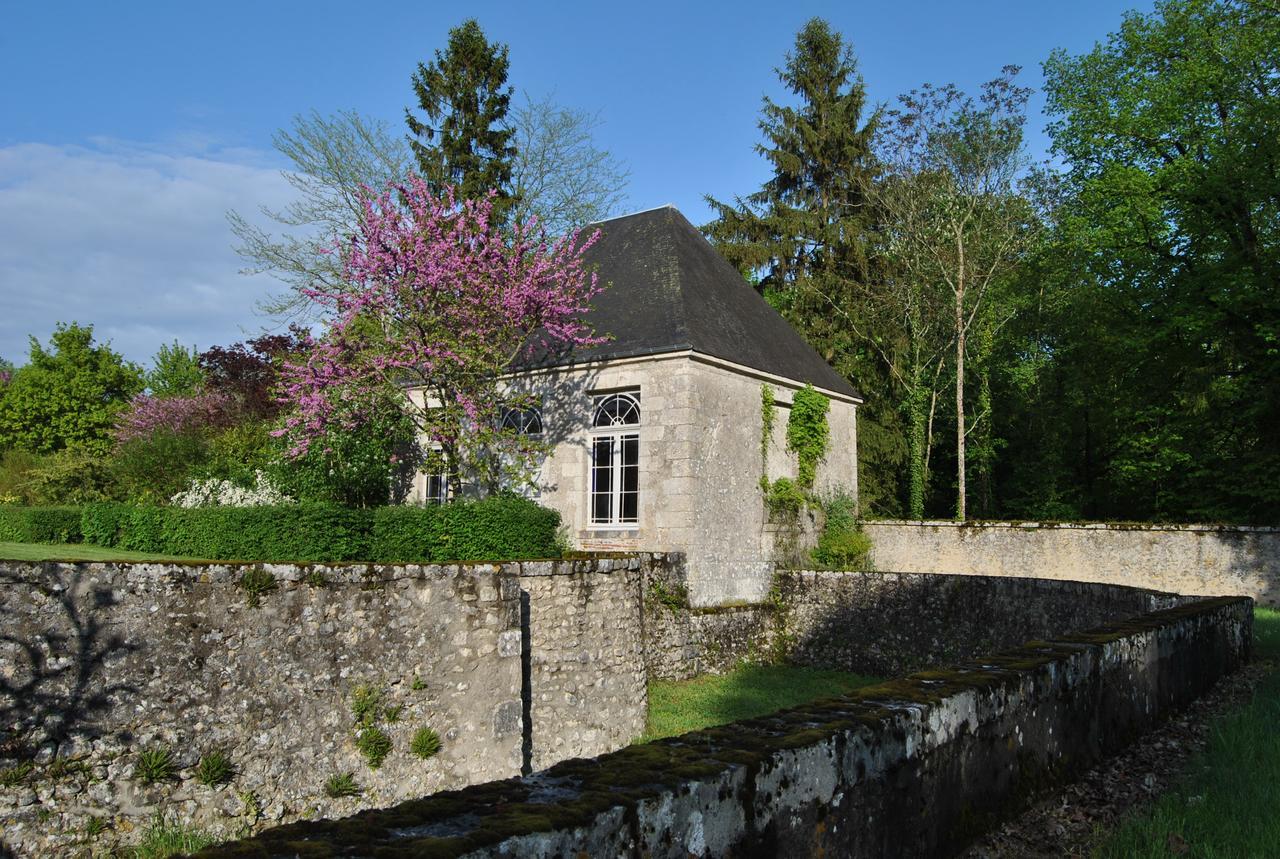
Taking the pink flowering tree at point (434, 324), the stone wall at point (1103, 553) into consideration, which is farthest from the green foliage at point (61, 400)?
the stone wall at point (1103, 553)

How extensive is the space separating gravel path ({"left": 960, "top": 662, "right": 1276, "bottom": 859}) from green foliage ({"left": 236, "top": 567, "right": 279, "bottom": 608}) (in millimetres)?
5546

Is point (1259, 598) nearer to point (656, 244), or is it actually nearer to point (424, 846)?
point (656, 244)

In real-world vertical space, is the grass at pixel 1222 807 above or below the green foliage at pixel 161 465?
below

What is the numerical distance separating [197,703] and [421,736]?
198 centimetres

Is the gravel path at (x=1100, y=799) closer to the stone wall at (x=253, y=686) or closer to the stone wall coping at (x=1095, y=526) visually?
the stone wall at (x=253, y=686)

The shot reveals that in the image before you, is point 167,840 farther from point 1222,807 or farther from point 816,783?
point 1222,807

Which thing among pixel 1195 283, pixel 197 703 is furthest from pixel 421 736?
pixel 1195 283

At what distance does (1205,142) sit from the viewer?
19.9 m

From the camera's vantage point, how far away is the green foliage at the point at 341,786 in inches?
A: 275

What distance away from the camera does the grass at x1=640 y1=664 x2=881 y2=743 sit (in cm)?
1124

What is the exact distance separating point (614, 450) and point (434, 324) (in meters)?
3.56

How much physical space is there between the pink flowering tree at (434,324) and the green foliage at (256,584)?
613 cm

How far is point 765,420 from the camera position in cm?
1573

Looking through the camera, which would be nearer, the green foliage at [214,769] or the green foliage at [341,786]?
the green foliage at [214,769]
